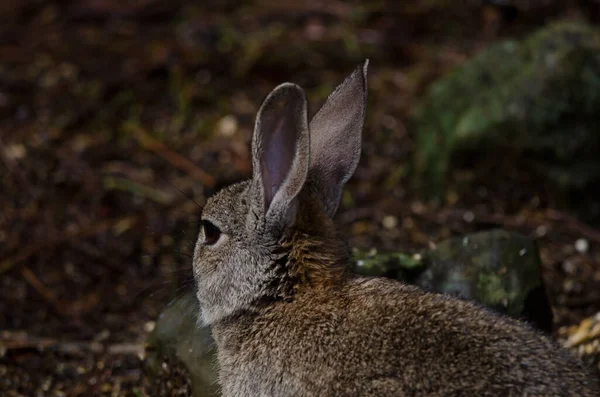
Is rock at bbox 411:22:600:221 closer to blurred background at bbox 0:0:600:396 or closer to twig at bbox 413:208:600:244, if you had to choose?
blurred background at bbox 0:0:600:396

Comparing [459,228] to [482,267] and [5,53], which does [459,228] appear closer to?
[482,267]

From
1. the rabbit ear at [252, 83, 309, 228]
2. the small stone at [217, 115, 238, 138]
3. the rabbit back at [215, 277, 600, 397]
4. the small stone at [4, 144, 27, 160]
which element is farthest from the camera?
the small stone at [217, 115, 238, 138]

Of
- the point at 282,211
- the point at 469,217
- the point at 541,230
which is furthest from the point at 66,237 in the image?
the point at 282,211

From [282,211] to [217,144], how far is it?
4705 mm

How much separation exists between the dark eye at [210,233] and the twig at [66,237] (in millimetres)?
3075

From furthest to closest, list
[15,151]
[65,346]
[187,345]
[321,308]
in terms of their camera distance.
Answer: [15,151] < [65,346] < [187,345] < [321,308]

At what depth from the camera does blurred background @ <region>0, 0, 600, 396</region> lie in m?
7.27

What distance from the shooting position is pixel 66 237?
8.07 metres

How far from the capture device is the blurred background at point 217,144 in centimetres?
727

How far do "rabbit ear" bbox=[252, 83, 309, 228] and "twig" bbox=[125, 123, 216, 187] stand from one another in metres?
3.91

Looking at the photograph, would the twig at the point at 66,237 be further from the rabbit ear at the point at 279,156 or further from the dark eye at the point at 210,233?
the rabbit ear at the point at 279,156

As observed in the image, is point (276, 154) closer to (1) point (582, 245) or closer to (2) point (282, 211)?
(2) point (282, 211)

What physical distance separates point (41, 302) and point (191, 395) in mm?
2424

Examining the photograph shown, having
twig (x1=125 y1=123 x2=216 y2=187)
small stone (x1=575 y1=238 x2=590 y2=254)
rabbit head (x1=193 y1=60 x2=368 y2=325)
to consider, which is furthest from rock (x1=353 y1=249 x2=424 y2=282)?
twig (x1=125 y1=123 x2=216 y2=187)
